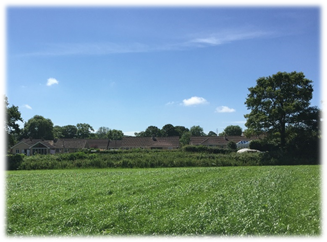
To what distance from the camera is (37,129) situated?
104 meters

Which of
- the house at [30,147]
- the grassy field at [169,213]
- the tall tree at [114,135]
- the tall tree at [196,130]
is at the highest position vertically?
the tall tree at [196,130]

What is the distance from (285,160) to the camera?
40719mm

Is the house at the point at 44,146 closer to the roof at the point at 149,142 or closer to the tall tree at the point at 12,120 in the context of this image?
the roof at the point at 149,142

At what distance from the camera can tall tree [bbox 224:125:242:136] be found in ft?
446

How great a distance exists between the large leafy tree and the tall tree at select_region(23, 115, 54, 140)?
3133 inches

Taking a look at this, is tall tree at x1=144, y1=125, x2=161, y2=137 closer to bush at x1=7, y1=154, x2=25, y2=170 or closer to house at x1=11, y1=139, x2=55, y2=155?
house at x1=11, y1=139, x2=55, y2=155

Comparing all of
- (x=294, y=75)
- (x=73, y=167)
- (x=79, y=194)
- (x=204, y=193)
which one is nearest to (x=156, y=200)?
(x=204, y=193)

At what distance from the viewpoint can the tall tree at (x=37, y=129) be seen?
102500 mm

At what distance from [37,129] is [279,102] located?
3357 inches

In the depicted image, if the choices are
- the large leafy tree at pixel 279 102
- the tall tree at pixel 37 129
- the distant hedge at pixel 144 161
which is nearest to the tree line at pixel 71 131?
the tall tree at pixel 37 129

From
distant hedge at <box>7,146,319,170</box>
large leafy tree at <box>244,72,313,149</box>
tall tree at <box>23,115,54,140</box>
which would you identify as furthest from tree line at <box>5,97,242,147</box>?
large leafy tree at <box>244,72,313,149</box>

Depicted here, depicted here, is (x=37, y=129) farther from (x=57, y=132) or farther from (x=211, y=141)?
(x=211, y=141)

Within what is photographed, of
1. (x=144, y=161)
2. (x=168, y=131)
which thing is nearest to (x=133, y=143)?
(x=168, y=131)

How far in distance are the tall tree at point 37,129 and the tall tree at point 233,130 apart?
77.2 m
